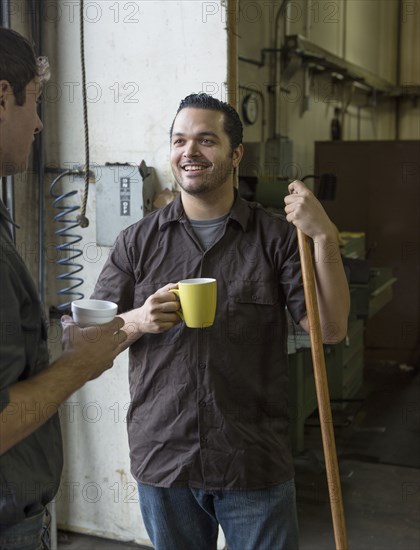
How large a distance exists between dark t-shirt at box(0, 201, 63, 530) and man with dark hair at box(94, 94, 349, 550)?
0.41m

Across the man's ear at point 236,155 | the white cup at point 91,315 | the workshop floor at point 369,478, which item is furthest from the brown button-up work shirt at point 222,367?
the workshop floor at point 369,478

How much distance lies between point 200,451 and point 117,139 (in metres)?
1.35

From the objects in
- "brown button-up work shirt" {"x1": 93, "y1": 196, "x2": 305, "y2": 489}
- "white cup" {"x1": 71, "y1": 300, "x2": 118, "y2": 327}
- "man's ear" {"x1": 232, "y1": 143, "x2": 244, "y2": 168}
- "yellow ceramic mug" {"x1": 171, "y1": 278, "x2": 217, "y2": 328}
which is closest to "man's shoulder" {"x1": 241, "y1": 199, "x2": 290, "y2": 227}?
"brown button-up work shirt" {"x1": 93, "y1": 196, "x2": 305, "y2": 489}

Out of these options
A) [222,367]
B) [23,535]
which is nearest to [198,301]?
[222,367]

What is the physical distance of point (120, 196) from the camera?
257 cm

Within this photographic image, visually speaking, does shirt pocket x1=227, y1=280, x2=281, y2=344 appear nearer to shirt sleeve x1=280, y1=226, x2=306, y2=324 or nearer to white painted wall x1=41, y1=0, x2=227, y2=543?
shirt sleeve x1=280, y1=226, x2=306, y2=324

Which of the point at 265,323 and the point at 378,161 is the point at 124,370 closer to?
the point at 265,323

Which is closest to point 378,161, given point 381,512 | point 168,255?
point 381,512

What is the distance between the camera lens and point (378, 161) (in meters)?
5.62

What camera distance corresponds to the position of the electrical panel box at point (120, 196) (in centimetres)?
254

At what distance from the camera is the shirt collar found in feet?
5.89

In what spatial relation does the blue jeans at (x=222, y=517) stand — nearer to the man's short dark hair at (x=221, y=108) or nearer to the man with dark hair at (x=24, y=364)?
the man with dark hair at (x=24, y=364)

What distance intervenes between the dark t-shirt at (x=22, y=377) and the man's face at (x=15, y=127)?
3.3 inches

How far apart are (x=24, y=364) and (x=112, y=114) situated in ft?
5.24
